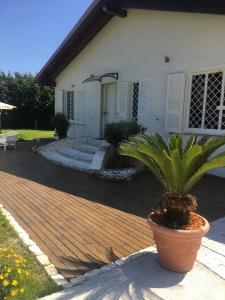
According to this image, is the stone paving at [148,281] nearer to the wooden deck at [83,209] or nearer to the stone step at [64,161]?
the wooden deck at [83,209]

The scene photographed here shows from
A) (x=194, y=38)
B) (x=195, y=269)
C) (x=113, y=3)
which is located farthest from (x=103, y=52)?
(x=195, y=269)

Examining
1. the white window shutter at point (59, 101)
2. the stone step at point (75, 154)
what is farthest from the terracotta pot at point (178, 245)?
the white window shutter at point (59, 101)

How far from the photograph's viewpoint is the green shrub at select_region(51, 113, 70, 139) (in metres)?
13.8

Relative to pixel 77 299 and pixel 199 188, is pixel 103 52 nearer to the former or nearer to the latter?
pixel 199 188

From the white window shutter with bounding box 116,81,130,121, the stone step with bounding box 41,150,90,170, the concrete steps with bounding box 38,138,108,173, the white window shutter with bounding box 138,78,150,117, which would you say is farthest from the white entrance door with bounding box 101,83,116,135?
the stone step with bounding box 41,150,90,170

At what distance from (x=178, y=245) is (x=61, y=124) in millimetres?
11151

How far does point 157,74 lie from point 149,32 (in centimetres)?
145

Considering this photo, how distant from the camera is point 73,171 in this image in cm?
899

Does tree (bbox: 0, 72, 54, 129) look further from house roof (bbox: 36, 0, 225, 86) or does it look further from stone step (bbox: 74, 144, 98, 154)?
stone step (bbox: 74, 144, 98, 154)

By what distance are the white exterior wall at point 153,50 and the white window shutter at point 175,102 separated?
0.33m

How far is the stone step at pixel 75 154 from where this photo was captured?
9.67 meters

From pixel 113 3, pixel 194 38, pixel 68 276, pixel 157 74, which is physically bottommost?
pixel 68 276

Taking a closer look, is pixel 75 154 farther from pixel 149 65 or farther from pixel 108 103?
pixel 149 65

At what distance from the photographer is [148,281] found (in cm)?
322
